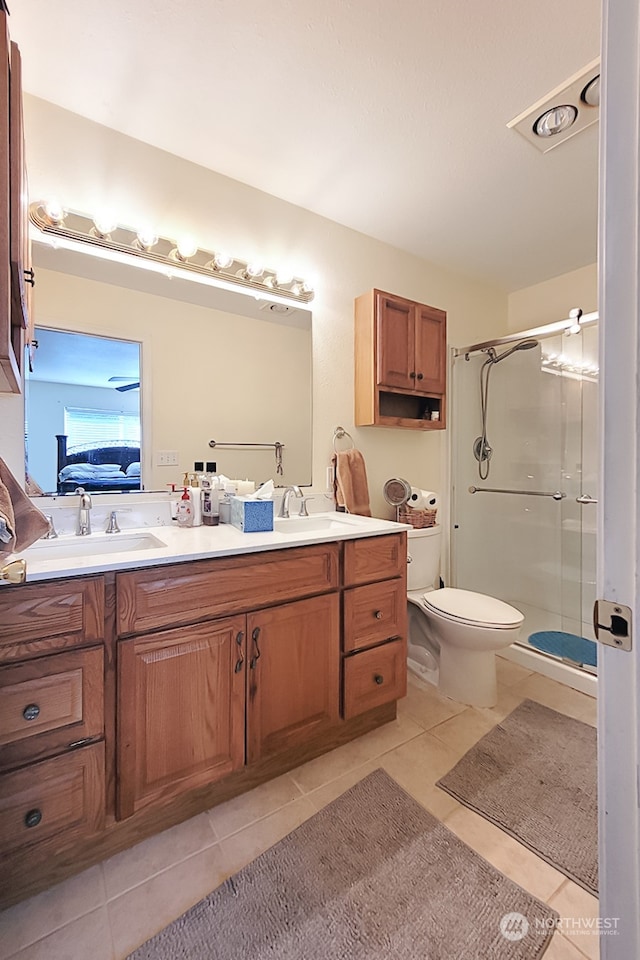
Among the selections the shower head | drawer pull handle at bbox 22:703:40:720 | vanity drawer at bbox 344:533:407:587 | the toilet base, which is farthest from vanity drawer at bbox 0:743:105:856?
the shower head

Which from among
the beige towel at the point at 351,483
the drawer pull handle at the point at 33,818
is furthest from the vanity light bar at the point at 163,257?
the drawer pull handle at the point at 33,818

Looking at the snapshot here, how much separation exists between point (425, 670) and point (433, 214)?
239 centimetres

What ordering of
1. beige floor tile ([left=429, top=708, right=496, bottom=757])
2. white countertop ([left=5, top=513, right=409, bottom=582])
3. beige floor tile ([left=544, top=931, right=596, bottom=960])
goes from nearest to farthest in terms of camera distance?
beige floor tile ([left=544, top=931, right=596, bottom=960]), white countertop ([left=5, top=513, right=409, bottom=582]), beige floor tile ([left=429, top=708, right=496, bottom=757])

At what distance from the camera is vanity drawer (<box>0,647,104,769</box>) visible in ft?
3.27

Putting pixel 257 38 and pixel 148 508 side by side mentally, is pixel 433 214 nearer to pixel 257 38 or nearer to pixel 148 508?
pixel 257 38

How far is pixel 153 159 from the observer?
169cm

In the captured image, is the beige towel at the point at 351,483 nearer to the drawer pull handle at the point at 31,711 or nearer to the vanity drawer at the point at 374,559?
the vanity drawer at the point at 374,559

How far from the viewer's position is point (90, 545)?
4.67 feet

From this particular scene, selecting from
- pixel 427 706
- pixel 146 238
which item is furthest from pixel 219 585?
pixel 146 238

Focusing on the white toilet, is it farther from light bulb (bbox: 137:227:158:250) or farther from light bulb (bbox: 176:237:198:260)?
light bulb (bbox: 137:227:158:250)

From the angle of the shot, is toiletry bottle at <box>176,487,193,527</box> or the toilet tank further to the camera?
the toilet tank

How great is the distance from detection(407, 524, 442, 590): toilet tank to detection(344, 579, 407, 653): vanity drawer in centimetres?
43

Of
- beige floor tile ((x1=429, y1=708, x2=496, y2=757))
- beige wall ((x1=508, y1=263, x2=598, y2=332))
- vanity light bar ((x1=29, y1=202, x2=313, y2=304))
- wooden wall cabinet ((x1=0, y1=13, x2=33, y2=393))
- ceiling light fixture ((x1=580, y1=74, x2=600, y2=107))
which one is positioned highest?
ceiling light fixture ((x1=580, y1=74, x2=600, y2=107))

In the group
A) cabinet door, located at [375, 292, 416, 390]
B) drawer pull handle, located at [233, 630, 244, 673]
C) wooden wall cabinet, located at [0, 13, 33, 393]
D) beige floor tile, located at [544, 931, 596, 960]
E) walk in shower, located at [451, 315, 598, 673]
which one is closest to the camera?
wooden wall cabinet, located at [0, 13, 33, 393]
